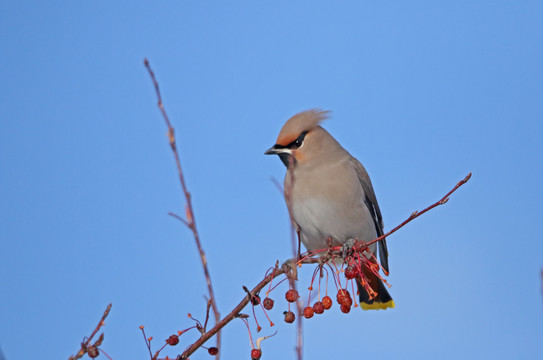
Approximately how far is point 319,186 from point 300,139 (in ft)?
1.07

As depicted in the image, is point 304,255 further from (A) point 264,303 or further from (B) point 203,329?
(B) point 203,329

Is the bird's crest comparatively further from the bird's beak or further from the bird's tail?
the bird's tail

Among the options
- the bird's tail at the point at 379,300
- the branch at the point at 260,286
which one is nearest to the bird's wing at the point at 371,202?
the bird's tail at the point at 379,300

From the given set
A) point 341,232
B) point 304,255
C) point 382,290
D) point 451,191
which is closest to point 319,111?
point 341,232

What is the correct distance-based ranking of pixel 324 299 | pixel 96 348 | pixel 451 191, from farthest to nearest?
pixel 324 299
pixel 451 191
pixel 96 348

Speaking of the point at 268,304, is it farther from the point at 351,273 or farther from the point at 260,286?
the point at 351,273

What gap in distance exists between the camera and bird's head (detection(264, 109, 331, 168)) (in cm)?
404

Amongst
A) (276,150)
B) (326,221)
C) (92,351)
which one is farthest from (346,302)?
(276,150)

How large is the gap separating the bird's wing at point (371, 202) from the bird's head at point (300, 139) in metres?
0.37

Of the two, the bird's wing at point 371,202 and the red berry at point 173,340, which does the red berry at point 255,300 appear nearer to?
the red berry at point 173,340

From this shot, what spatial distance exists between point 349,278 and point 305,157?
5.36 feet

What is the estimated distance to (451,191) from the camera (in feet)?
6.73

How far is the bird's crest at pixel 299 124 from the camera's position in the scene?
4031mm

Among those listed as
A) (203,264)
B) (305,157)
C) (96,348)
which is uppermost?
(305,157)
